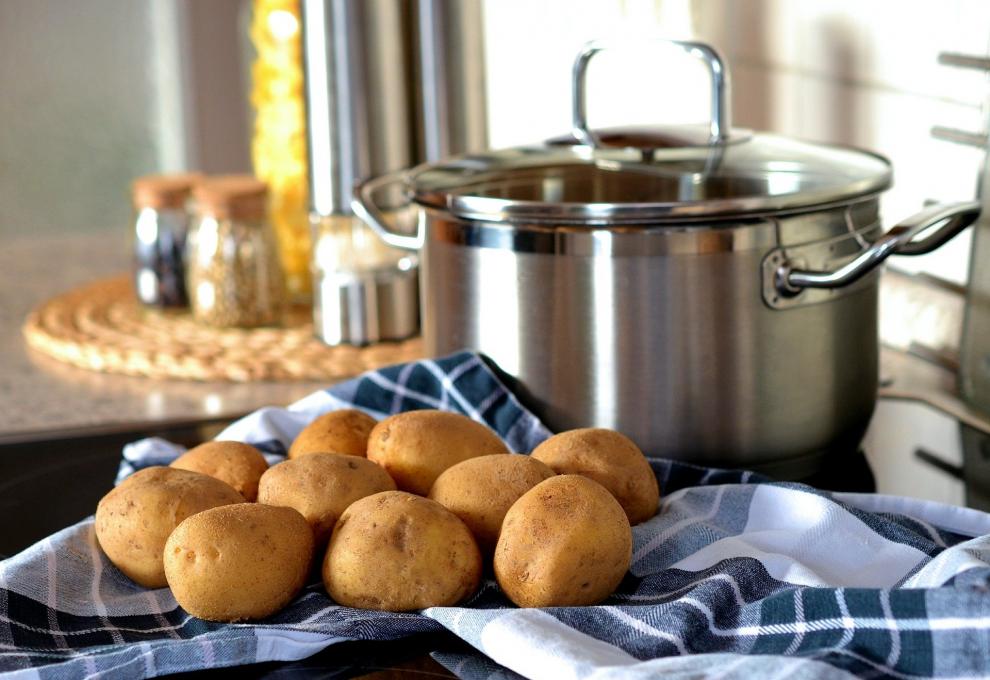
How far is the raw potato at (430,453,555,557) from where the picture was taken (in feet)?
1.85

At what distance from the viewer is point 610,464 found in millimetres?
602

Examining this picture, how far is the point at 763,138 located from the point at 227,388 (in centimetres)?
48

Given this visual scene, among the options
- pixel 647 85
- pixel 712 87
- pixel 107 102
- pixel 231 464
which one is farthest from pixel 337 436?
pixel 107 102

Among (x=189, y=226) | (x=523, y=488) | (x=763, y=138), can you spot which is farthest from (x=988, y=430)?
(x=189, y=226)

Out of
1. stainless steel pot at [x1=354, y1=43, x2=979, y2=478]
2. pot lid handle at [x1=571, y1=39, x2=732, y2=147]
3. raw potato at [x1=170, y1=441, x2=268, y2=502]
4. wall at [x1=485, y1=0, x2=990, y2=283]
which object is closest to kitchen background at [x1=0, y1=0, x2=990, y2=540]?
wall at [x1=485, y1=0, x2=990, y2=283]

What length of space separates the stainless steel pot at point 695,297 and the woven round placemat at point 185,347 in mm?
329

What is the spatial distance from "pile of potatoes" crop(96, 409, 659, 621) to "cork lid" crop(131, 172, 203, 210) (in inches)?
25.5

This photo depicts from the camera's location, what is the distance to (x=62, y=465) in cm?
81

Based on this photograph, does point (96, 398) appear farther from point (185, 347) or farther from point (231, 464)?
point (231, 464)

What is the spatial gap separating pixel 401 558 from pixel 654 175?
318 mm

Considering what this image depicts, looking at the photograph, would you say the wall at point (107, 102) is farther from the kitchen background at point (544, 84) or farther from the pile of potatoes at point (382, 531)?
the pile of potatoes at point (382, 531)

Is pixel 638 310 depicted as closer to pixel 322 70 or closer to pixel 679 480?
pixel 679 480

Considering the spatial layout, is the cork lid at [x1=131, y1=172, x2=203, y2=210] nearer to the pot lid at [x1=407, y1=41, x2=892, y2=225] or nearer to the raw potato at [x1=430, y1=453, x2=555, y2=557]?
the pot lid at [x1=407, y1=41, x2=892, y2=225]

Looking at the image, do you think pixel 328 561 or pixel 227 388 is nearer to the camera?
pixel 328 561
